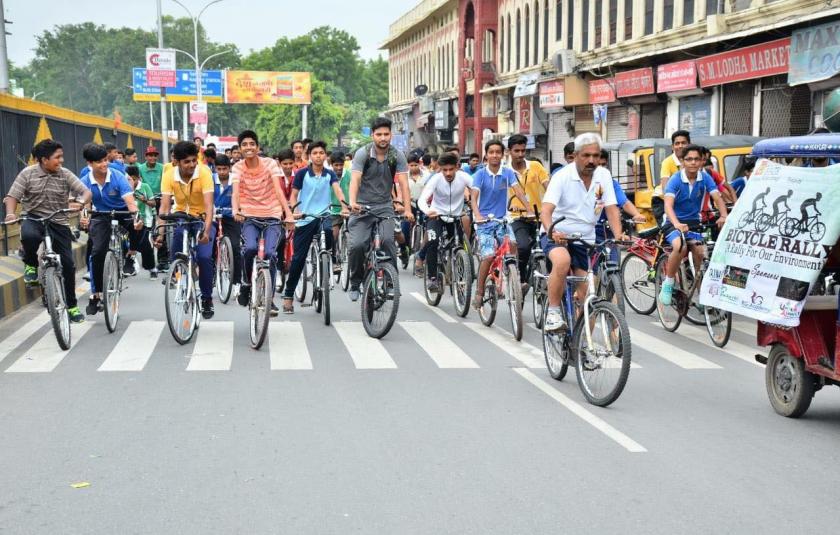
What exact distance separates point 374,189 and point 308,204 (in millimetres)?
1358

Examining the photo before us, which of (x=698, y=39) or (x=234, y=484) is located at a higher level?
(x=698, y=39)

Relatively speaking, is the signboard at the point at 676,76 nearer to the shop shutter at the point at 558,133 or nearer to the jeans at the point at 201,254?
the shop shutter at the point at 558,133

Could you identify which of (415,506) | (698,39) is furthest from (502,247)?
(698,39)

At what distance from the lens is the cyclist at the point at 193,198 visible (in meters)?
9.92

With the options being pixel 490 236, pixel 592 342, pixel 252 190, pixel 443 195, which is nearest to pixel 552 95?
pixel 443 195

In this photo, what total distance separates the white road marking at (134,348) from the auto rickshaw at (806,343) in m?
4.81

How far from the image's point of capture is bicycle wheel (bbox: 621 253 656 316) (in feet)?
38.9

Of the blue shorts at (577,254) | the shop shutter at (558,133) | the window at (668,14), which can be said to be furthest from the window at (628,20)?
the blue shorts at (577,254)

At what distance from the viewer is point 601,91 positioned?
3212 cm

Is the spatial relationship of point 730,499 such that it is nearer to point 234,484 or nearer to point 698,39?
point 234,484

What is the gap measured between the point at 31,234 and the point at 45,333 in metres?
1.12

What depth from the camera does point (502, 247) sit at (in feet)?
35.2

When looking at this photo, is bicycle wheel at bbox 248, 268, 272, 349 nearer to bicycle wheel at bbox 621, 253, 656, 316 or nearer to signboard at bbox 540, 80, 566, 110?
bicycle wheel at bbox 621, 253, 656, 316

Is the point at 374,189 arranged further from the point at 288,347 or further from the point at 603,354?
the point at 603,354
